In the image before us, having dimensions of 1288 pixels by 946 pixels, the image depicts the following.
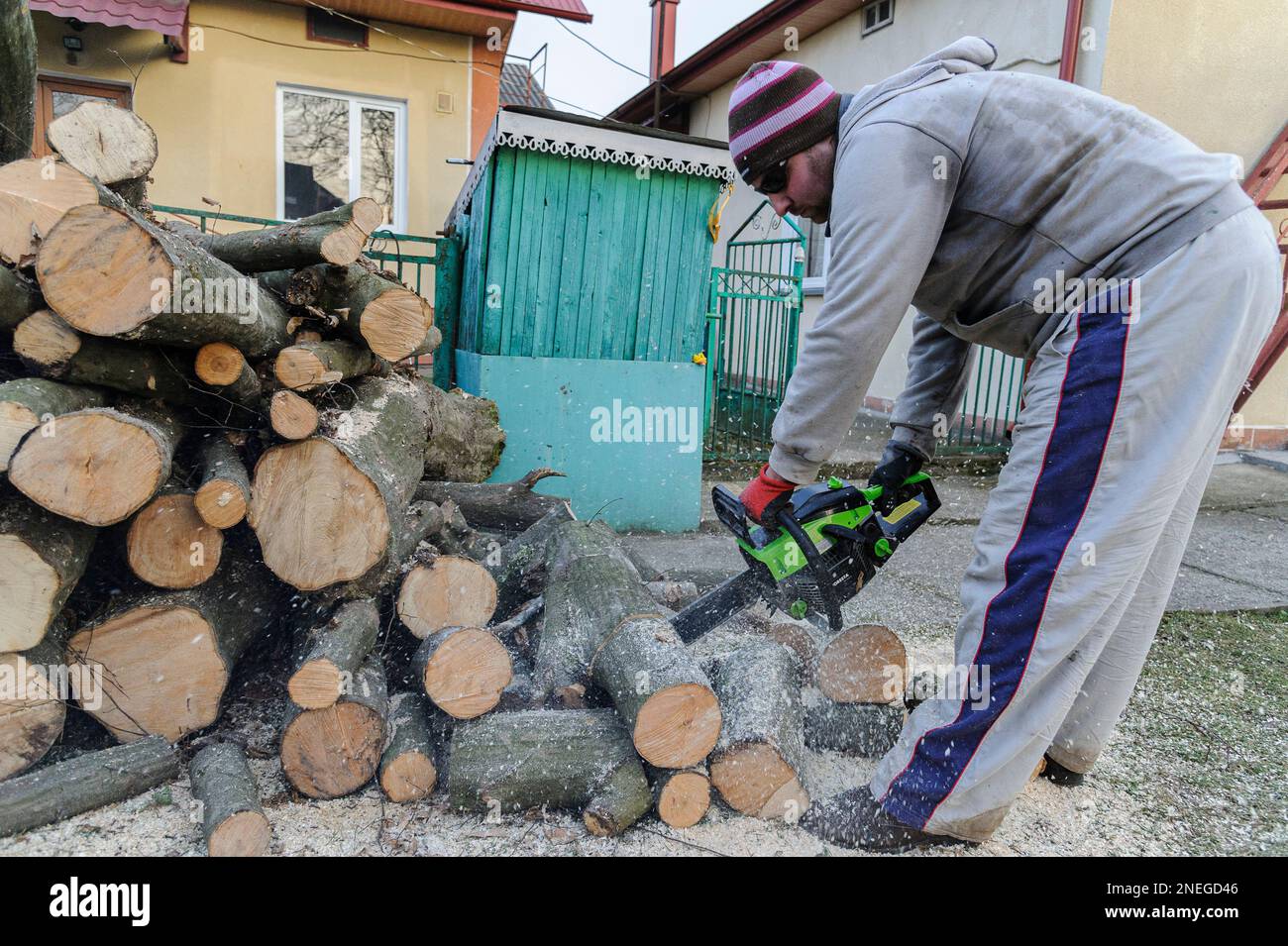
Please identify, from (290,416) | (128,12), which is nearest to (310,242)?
(290,416)

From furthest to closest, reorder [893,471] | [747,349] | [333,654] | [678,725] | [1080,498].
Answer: [747,349], [893,471], [333,654], [678,725], [1080,498]

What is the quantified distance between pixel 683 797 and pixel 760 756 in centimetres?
22

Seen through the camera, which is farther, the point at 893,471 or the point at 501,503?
the point at 501,503

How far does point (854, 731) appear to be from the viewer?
7.98 ft

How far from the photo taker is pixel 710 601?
2504 mm

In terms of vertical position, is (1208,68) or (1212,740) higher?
(1208,68)

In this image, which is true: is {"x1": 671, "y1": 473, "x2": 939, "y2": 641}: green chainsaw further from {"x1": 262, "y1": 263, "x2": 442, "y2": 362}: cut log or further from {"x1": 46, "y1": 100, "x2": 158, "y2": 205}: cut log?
{"x1": 46, "y1": 100, "x2": 158, "y2": 205}: cut log

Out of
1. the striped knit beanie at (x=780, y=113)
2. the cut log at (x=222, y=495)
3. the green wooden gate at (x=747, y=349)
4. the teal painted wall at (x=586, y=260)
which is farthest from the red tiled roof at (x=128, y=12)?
the striped knit beanie at (x=780, y=113)

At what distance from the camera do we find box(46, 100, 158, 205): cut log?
2.48 m

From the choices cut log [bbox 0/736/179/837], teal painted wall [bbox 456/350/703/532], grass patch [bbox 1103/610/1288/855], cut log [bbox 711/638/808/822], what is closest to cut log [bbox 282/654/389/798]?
cut log [bbox 0/736/179/837]

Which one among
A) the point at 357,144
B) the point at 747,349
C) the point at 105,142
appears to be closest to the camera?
the point at 105,142

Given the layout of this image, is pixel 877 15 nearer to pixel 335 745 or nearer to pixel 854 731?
pixel 854 731

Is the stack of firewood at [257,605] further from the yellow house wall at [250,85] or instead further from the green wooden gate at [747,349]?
the yellow house wall at [250,85]

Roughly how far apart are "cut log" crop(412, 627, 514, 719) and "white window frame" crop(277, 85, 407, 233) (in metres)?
6.68
